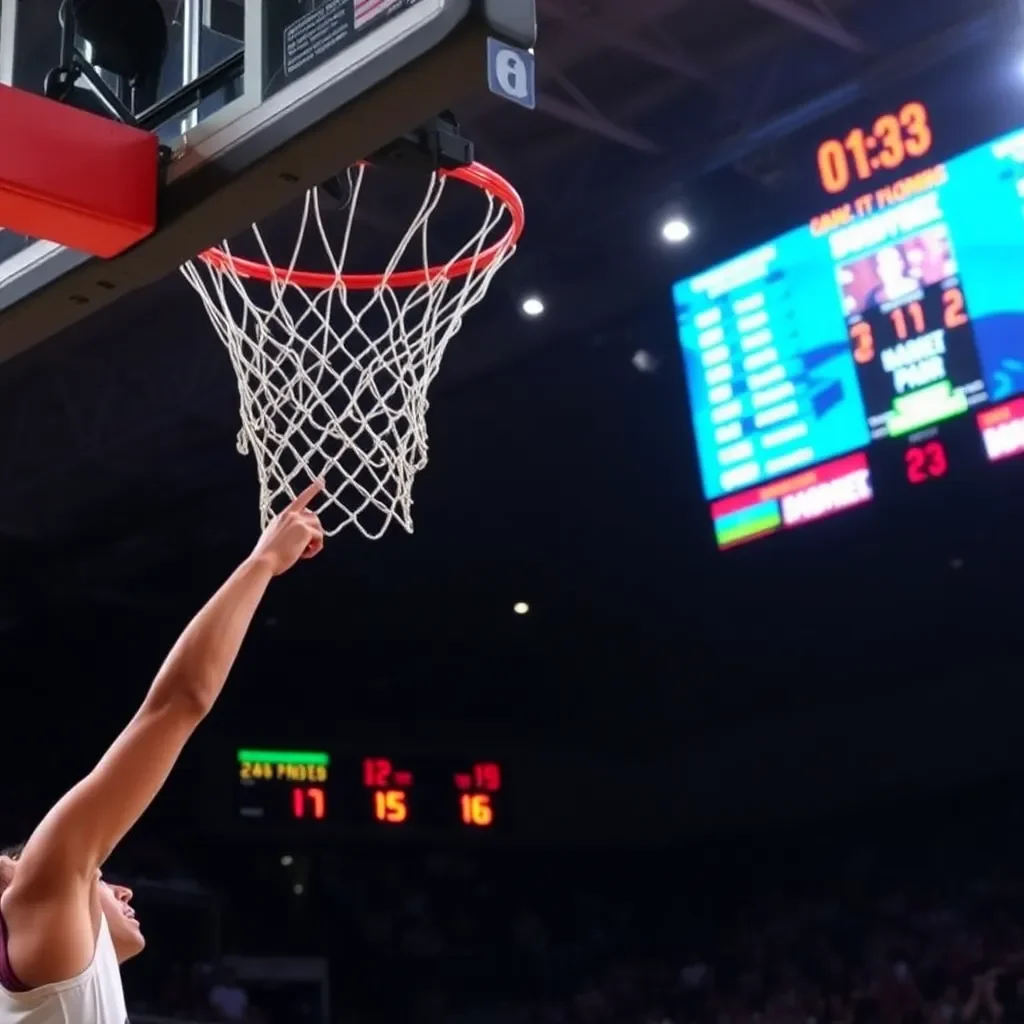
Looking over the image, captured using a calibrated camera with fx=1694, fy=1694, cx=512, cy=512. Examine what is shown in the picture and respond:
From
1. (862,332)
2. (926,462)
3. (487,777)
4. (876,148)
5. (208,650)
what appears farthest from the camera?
(487,777)

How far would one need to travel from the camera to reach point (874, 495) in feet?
18.9

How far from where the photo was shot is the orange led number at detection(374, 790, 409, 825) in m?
11.0

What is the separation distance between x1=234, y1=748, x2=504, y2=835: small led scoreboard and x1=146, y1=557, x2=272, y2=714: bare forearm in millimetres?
8968

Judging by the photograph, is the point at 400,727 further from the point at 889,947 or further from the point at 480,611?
the point at 889,947

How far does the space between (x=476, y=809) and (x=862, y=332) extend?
624 centimetres

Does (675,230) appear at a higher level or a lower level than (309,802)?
higher

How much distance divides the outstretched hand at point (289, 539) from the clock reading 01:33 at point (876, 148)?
14.5ft

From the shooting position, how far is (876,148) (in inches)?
244

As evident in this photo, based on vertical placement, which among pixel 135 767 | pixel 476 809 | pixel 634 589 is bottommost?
pixel 135 767

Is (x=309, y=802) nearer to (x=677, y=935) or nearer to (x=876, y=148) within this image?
(x=677, y=935)

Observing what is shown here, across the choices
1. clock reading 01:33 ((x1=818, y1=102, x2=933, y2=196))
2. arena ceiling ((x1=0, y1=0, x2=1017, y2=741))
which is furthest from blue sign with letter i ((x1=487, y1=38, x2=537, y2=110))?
clock reading 01:33 ((x1=818, y1=102, x2=933, y2=196))

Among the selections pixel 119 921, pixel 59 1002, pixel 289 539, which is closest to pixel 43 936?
pixel 59 1002

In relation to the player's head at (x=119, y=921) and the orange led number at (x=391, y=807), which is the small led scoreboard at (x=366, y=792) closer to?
the orange led number at (x=391, y=807)

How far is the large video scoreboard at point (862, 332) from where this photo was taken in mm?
5609
